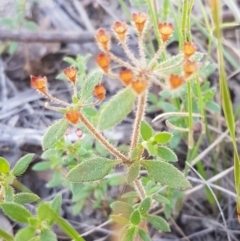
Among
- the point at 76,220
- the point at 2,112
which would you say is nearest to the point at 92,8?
the point at 2,112

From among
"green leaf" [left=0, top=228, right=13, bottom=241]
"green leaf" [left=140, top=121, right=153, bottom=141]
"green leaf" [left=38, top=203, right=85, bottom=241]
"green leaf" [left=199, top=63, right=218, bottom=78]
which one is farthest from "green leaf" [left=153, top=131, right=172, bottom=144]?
"green leaf" [left=199, top=63, right=218, bottom=78]

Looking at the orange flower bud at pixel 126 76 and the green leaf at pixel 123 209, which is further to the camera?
the green leaf at pixel 123 209

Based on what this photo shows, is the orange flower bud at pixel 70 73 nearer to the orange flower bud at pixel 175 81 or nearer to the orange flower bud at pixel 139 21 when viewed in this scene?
the orange flower bud at pixel 139 21

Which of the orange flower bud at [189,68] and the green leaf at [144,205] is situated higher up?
the orange flower bud at [189,68]

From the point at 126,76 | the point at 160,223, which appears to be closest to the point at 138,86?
the point at 126,76

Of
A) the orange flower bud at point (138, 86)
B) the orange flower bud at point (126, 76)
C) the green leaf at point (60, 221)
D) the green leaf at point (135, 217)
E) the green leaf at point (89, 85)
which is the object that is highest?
the orange flower bud at point (126, 76)

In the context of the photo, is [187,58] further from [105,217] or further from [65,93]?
[65,93]

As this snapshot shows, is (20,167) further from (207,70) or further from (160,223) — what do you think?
(207,70)

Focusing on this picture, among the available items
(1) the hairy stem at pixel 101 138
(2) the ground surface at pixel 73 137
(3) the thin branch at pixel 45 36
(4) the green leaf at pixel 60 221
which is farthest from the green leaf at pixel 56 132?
(3) the thin branch at pixel 45 36
